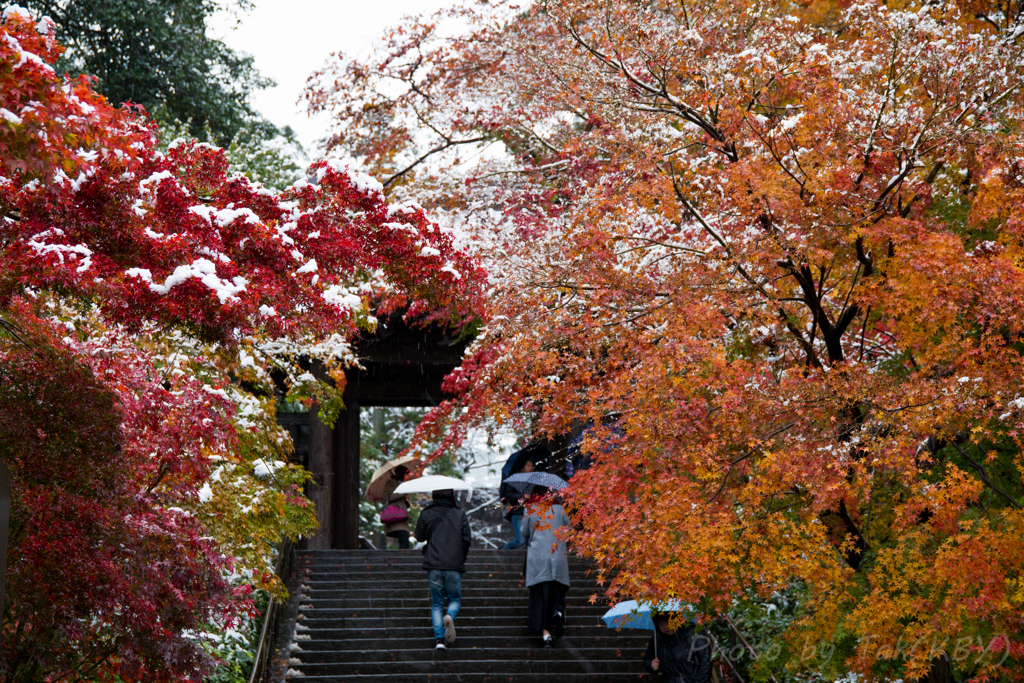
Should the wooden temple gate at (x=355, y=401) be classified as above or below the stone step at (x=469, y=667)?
above

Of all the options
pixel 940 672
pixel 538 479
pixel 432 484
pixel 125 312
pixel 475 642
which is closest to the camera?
pixel 125 312

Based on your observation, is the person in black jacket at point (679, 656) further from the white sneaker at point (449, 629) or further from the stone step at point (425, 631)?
the white sneaker at point (449, 629)

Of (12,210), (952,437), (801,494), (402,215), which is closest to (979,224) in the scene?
(952,437)

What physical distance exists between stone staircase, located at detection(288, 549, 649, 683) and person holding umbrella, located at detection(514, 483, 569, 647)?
0.61 ft

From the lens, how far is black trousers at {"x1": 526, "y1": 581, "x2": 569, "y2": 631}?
866 centimetres

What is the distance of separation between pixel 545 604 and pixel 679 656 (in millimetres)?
1984

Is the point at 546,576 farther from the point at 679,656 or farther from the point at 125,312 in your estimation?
the point at 125,312

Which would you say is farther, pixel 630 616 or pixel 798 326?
pixel 798 326

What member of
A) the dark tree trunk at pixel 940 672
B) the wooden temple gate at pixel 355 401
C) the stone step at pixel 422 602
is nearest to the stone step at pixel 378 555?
the stone step at pixel 422 602

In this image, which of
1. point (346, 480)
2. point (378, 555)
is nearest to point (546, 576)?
point (378, 555)

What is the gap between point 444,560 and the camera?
27.9 ft

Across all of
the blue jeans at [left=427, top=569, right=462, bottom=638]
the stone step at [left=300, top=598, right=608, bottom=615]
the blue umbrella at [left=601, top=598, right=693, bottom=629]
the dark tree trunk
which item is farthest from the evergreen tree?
the dark tree trunk

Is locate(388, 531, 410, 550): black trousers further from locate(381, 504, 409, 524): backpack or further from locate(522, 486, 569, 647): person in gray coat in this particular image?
locate(522, 486, 569, 647): person in gray coat

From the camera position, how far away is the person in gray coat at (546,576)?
848 centimetres
